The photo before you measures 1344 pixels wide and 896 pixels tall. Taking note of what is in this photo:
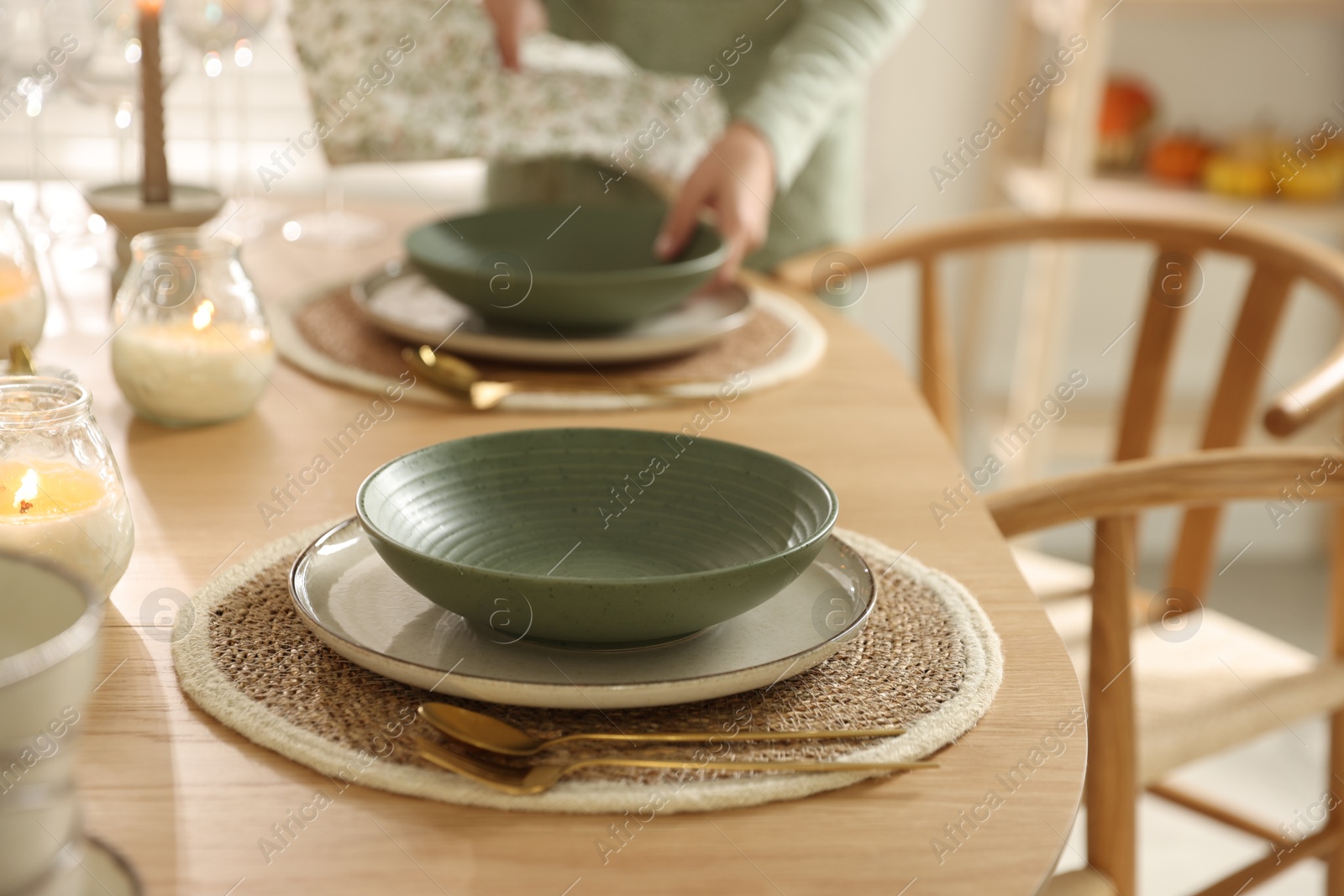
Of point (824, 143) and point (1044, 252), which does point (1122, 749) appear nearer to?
point (824, 143)

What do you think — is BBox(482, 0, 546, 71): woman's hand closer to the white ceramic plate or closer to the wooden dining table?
the white ceramic plate

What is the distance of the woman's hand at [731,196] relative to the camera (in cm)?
125

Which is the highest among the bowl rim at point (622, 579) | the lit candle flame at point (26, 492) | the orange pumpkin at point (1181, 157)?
the bowl rim at point (622, 579)

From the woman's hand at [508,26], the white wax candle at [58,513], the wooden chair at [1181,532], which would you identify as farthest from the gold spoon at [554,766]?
the woman's hand at [508,26]

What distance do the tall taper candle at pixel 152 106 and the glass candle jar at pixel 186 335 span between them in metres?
0.22

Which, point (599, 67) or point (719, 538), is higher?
point (719, 538)

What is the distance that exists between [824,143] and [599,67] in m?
0.91

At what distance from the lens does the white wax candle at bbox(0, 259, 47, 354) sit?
0.95 meters

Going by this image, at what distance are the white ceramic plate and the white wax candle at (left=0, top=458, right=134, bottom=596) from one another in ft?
1.49

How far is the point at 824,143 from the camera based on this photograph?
168cm

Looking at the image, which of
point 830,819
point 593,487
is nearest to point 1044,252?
point 593,487

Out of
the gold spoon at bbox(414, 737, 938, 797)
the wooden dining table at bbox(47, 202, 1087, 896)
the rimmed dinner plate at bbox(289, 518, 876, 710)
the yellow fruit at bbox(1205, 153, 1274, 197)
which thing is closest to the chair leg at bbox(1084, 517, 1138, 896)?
the wooden dining table at bbox(47, 202, 1087, 896)

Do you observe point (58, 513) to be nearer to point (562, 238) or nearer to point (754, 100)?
point (562, 238)

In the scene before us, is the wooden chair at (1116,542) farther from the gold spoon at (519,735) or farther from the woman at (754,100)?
the woman at (754,100)
